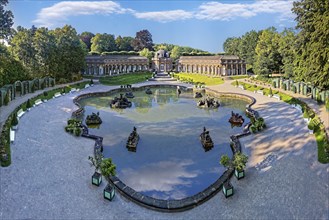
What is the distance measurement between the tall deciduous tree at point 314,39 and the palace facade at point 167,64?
38776mm

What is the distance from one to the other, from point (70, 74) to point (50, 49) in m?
6.67

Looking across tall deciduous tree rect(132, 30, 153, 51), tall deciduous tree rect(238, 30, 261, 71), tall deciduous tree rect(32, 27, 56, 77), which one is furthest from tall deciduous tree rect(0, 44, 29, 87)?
tall deciduous tree rect(132, 30, 153, 51)

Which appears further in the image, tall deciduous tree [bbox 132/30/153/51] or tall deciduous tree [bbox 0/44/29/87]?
tall deciduous tree [bbox 132/30/153/51]

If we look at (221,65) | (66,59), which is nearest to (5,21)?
(66,59)

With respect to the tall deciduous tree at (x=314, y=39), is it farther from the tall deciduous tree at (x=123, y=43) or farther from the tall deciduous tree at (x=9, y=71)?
the tall deciduous tree at (x=123, y=43)

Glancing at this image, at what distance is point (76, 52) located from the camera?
201 feet

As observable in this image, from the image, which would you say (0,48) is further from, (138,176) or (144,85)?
(144,85)

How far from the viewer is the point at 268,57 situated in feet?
206

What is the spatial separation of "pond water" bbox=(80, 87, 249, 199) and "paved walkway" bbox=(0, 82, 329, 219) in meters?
2.19

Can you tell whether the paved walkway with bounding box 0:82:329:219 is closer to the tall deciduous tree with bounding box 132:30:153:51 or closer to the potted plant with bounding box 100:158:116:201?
the potted plant with bounding box 100:158:116:201

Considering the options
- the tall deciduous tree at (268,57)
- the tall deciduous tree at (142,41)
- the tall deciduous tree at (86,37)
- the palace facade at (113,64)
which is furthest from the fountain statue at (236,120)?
the tall deciduous tree at (86,37)

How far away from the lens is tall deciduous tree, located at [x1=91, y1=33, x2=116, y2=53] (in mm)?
103331

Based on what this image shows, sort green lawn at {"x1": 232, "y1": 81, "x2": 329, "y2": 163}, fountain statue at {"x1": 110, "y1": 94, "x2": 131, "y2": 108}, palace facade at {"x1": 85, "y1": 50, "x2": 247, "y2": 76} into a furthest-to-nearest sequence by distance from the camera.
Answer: palace facade at {"x1": 85, "y1": 50, "x2": 247, "y2": 76}, fountain statue at {"x1": 110, "y1": 94, "x2": 131, "y2": 108}, green lawn at {"x1": 232, "y1": 81, "x2": 329, "y2": 163}

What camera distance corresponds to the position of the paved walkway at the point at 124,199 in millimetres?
14867
